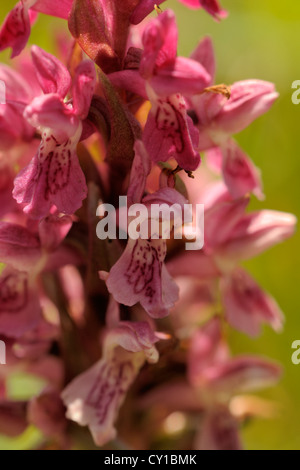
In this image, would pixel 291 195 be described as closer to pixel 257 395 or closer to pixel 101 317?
pixel 257 395

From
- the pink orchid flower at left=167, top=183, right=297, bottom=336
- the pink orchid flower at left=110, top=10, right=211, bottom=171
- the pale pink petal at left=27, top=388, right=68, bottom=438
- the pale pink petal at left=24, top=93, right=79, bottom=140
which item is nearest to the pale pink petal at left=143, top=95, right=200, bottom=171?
the pink orchid flower at left=110, top=10, right=211, bottom=171

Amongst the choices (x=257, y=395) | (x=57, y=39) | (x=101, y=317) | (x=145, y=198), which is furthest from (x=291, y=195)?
(x=145, y=198)

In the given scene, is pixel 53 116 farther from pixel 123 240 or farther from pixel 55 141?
pixel 123 240

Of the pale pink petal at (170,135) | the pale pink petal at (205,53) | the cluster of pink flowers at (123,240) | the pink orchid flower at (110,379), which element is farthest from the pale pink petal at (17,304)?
the pale pink petal at (205,53)

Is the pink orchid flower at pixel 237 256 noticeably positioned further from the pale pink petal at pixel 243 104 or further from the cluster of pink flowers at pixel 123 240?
the pale pink petal at pixel 243 104

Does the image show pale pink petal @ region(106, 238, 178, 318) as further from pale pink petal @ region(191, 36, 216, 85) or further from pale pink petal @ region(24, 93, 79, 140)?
pale pink petal @ region(191, 36, 216, 85)
